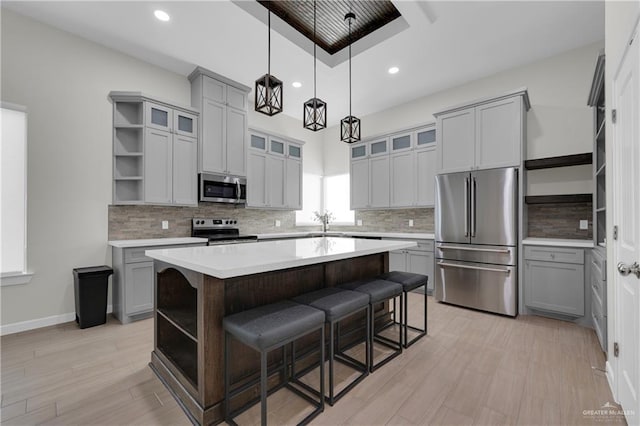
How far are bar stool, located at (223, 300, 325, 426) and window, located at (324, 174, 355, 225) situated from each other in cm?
457

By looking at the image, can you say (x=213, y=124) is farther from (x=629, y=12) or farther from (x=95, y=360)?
(x=629, y=12)

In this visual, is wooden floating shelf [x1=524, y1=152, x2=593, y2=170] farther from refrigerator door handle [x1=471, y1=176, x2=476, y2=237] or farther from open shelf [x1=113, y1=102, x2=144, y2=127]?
open shelf [x1=113, y1=102, x2=144, y2=127]

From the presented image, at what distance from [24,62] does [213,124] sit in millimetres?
1997

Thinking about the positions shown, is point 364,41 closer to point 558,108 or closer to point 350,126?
point 350,126

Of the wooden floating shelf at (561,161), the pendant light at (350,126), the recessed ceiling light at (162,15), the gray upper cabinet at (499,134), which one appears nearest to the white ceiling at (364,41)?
the recessed ceiling light at (162,15)

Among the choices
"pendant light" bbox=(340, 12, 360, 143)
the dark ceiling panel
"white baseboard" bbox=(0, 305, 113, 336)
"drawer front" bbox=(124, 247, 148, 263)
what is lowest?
"white baseboard" bbox=(0, 305, 113, 336)

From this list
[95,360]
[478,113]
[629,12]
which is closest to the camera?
[629,12]

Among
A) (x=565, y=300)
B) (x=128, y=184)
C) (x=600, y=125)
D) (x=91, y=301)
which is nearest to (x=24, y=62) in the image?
(x=128, y=184)

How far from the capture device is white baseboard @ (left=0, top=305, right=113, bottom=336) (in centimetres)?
293

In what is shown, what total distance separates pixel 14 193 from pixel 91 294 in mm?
1329

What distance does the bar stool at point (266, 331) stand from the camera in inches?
57.5

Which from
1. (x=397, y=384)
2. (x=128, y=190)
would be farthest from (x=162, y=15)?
(x=397, y=384)

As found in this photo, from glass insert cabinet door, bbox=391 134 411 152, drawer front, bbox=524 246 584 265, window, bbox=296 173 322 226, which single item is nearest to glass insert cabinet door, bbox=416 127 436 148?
glass insert cabinet door, bbox=391 134 411 152

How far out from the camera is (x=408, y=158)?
486cm
